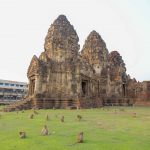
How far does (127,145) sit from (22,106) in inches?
1005

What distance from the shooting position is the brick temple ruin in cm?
3925

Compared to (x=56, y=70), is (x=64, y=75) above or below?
below

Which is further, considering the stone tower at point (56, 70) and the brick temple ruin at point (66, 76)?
the stone tower at point (56, 70)

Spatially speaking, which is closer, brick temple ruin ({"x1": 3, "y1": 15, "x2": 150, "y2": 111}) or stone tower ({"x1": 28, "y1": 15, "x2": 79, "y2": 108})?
brick temple ruin ({"x1": 3, "y1": 15, "x2": 150, "y2": 111})

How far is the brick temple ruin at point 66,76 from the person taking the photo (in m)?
39.2

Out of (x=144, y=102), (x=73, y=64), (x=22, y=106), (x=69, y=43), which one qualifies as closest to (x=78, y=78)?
(x=73, y=64)

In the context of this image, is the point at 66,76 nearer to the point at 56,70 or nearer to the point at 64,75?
the point at 64,75

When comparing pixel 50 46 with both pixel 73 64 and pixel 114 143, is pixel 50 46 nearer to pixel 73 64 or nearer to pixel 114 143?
pixel 73 64

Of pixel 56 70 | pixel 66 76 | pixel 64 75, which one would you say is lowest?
pixel 66 76

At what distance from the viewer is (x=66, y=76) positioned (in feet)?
138

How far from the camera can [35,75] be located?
4078cm

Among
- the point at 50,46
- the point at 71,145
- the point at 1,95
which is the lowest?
the point at 71,145

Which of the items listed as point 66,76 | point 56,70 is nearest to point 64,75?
point 66,76

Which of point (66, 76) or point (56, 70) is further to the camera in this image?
point (66, 76)
